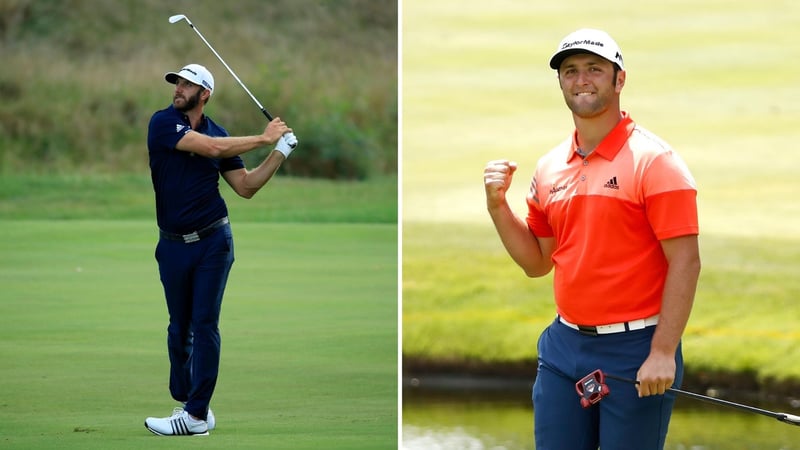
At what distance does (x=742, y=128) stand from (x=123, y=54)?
3300mm

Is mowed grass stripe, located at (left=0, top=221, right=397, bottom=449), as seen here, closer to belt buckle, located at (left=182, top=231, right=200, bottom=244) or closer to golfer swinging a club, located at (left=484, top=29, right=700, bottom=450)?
belt buckle, located at (left=182, top=231, right=200, bottom=244)

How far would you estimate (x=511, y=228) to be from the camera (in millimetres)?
2596

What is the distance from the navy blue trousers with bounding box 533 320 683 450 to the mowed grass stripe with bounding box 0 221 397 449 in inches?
70.4

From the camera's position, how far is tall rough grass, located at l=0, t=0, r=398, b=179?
715 cm

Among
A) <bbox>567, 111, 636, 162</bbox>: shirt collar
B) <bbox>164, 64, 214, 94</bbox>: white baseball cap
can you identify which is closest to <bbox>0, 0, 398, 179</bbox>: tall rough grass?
<bbox>164, 64, 214, 94</bbox>: white baseball cap

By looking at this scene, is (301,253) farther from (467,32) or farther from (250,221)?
(467,32)

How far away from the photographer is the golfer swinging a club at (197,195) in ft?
12.6

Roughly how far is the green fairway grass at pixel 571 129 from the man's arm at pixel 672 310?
3238mm

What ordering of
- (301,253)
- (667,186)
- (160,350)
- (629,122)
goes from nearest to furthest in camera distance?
(667,186) → (629,122) → (160,350) → (301,253)

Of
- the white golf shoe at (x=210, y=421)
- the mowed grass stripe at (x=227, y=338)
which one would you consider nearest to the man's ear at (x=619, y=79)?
the mowed grass stripe at (x=227, y=338)

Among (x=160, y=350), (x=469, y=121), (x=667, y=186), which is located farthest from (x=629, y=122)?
(x=469, y=121)

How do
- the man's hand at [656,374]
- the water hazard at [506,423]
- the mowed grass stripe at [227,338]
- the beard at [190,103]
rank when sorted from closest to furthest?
the man's hand at [656,374], the beard at [190,103], the mowed grass stripe at [227,338], the water hazard at [506,423]

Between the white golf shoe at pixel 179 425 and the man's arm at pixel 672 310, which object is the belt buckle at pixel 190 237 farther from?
the man's arm at pixel 672 310

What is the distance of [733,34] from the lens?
6898mm
